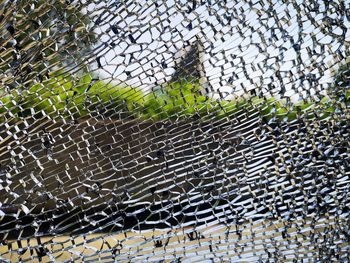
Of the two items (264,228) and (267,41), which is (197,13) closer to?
(267,41)

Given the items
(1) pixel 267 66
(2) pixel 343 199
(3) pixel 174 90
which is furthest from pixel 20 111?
(2) pixel 343 199

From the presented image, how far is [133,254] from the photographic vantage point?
556 mm

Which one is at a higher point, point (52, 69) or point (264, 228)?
point (52, 69)

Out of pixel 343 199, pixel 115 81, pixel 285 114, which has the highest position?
pixel 115 81

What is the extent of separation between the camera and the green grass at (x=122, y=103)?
0.52 meters

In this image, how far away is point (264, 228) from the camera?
620mm

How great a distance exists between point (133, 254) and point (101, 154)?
120mm

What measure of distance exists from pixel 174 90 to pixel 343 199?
0.95 feet

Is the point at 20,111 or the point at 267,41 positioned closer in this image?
the point at 20,111

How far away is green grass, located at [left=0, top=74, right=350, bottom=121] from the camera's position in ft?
1.72

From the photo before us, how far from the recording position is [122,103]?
1.83ft

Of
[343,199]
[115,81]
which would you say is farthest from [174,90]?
[343,199]

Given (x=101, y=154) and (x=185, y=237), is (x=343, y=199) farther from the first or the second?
(x=101, y=154)

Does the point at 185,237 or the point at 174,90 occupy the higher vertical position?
the point at 174,90
